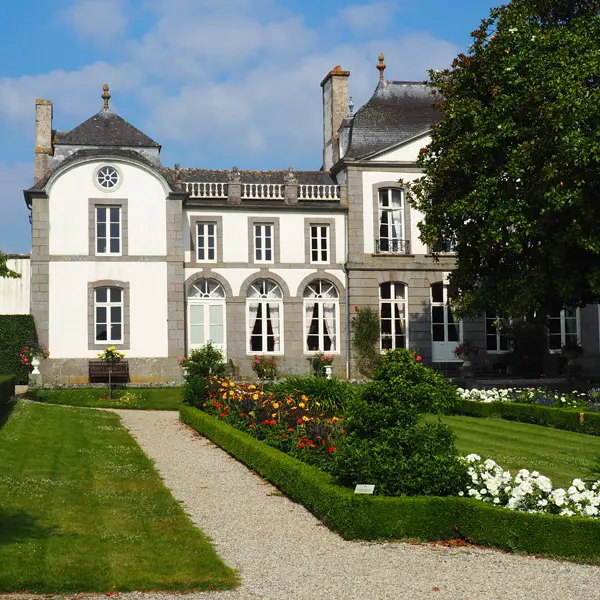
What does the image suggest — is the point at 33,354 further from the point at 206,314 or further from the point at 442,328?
the point at 442,328

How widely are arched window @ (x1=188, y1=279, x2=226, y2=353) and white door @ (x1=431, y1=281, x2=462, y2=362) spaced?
698 centimetres

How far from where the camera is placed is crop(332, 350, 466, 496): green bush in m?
9.01

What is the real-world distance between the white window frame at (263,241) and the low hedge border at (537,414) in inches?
432

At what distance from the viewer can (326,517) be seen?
30.4ft

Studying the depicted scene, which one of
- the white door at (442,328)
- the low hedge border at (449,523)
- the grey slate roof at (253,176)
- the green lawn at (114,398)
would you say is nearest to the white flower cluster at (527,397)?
the green lawn at (114,398)

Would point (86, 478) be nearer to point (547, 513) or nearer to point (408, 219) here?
point (547, 513)

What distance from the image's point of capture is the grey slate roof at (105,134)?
28750 mm

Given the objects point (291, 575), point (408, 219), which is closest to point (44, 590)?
point (291, 575)

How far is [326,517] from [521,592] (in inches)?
105

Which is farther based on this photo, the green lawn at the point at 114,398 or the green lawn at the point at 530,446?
the green lawn at the point at 114,398

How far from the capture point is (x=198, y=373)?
811 inches

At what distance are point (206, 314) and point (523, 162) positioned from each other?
12.4 meters

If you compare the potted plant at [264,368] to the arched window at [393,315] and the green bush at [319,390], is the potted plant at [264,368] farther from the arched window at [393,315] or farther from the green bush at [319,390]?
the green bush at [319,390]

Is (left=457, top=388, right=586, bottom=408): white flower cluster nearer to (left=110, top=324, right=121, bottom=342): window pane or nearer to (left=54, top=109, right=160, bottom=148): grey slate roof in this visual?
(left=110, top=324, right=121, bottom=342): window pane
